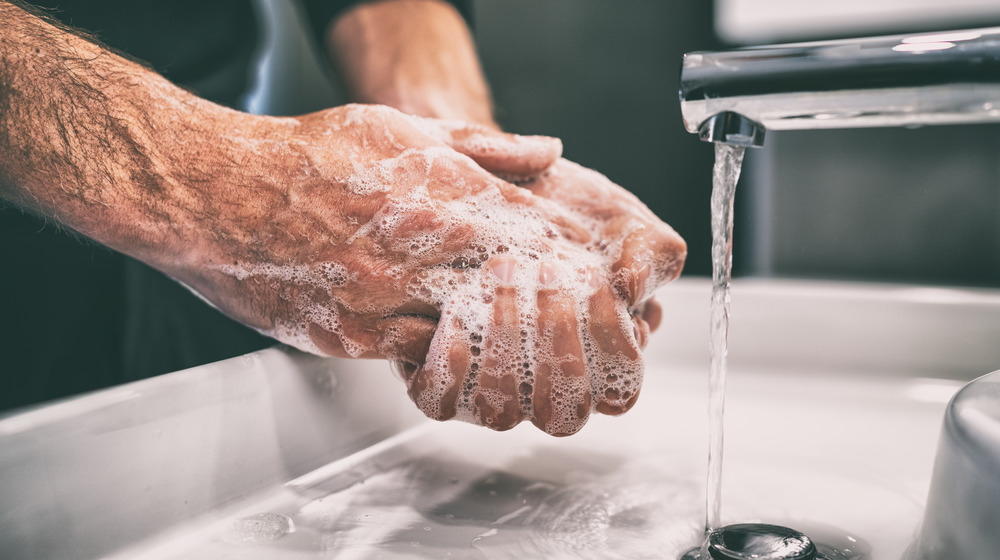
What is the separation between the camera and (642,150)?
1.41 meters

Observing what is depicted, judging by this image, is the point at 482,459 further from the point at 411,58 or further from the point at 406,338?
the point at 411,58

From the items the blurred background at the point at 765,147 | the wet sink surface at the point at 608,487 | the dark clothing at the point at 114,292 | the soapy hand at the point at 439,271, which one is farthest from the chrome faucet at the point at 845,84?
the blurred background at the point at 765,147

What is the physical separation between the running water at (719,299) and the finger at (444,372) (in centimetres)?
14

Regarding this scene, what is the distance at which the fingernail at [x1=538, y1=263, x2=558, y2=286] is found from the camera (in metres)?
0.40

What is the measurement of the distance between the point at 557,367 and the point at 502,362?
1.2 inches

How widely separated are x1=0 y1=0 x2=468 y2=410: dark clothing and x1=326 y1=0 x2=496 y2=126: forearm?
168 mm

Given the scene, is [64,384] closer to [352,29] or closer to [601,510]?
[601,510]

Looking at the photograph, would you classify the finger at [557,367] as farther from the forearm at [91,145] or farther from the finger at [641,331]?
the forearm at [91,145]

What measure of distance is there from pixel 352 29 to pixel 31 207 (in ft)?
2.24

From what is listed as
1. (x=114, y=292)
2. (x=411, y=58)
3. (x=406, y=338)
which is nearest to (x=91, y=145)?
(x=406, y=338)

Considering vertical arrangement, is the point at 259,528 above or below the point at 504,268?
below

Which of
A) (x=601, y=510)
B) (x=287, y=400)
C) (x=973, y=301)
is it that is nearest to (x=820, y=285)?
(x=973, y=301)

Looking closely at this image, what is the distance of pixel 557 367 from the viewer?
1.29ft

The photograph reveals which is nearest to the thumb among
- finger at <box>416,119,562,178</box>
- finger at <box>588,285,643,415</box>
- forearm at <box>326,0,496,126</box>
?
finger at <box>416,119,562,178</box>
